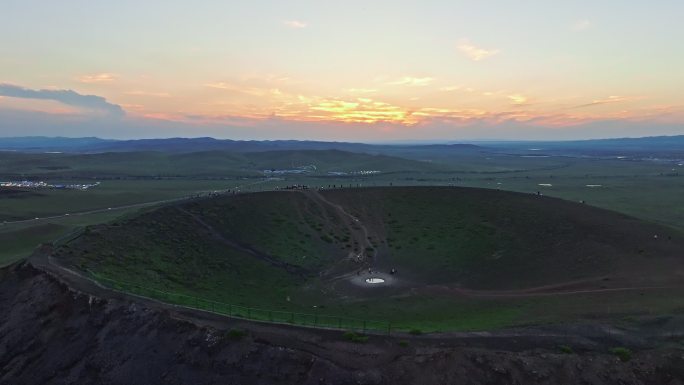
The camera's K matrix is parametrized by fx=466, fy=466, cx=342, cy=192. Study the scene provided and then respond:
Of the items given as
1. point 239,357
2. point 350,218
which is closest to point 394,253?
point 350,218

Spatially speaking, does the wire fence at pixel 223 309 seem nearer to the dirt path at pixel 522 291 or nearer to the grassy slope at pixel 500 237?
the dirt path at pixel 522 291

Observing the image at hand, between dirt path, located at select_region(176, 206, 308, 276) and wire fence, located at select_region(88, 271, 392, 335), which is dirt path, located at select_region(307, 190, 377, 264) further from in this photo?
wire fence, located at select_region(88, 271, 392, 335)

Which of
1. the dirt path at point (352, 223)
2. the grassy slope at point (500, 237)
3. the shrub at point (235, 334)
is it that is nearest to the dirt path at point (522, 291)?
the grassy slope at point (500, 237)

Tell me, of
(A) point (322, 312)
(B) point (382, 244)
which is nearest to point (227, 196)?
(B) point (382, 244)

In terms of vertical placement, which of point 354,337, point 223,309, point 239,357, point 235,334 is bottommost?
point 223,309

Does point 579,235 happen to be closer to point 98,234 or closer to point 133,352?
point 133,352

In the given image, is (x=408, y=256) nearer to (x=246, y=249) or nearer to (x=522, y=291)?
(x=522, y=291)

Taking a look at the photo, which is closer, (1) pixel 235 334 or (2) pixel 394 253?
(1) pixel 235 334
